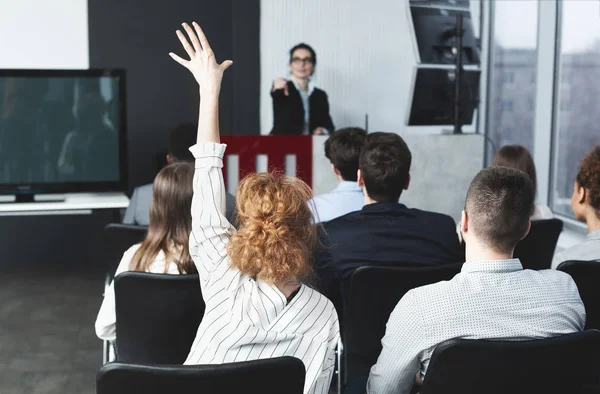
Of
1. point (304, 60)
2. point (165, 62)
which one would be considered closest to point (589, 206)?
point (304, 60)

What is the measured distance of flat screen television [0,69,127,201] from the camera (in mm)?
5340

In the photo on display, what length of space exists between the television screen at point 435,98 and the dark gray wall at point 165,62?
63.3 inches

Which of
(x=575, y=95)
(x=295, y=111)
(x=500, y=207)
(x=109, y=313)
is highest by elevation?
(x=575, y=95)

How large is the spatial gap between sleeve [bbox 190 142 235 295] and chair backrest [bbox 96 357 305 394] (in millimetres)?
462

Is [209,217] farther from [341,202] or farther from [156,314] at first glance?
[341,202]

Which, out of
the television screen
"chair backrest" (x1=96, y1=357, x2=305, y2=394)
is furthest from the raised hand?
the television screen

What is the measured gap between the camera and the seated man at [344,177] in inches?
135

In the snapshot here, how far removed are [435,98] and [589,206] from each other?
2560mm

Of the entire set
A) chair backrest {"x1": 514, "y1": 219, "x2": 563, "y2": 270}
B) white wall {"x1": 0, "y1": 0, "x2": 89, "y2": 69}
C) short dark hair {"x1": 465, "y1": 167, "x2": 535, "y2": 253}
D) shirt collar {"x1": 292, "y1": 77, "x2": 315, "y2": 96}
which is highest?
white wall {"x1": 0, "y1": 0, "x2": 89, "y2": 69}

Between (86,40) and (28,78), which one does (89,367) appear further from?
(86,40)

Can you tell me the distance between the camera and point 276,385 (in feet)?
4.86

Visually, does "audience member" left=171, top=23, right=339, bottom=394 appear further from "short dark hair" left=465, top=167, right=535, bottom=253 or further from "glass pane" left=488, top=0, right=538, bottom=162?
"glass pane" left=488, top=0, right=538, bottom=162

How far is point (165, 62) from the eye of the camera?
242 inches

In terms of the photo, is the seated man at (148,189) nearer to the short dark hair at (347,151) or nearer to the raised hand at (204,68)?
the short dark hair at (347,151)
